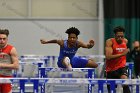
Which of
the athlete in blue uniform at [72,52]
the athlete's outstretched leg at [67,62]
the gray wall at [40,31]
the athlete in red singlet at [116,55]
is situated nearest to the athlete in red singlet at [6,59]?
the athlete's outstretched leg at [67,62]

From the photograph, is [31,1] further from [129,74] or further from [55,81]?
[55,81]

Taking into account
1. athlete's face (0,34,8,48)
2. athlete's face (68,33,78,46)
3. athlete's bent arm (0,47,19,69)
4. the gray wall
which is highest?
the gray wall

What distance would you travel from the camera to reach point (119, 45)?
8047 millimetres

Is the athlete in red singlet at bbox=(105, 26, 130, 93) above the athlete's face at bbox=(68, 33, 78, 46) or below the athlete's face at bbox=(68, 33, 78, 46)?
below

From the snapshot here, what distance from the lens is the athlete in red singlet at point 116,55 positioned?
7891 millimetres

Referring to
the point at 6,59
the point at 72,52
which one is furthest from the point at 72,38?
the point at 6,59

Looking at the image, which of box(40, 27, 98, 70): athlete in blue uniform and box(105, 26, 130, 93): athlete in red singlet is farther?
box(40, 27, 98, 70): athlete in blue uniform

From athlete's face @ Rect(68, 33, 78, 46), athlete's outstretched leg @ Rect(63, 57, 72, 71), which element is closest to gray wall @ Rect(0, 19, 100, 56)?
athlete's face @ Rect(68, 33, 78, 46)

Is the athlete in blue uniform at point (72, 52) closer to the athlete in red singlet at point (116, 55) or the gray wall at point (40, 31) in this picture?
the athlete in red singlet at point (116, 55)

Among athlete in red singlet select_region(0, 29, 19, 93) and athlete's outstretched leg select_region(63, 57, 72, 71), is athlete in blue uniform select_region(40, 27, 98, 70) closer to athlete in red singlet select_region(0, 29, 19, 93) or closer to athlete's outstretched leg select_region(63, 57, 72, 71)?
athlete's outstretched leg select_region(63, 57, 72, 71)

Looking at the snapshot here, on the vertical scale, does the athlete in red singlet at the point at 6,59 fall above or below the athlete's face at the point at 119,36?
below

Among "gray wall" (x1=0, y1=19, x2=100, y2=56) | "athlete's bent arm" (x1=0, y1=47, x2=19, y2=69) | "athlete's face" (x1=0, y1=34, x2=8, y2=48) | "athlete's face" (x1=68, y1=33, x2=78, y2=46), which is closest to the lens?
"athlete's bent arm" (x1=0, y1=47, x2=19, y2=69)

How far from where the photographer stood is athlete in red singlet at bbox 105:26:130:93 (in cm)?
789

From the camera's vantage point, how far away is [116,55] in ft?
25.8
